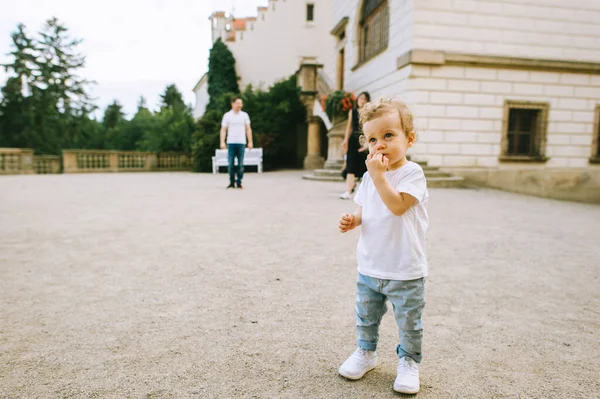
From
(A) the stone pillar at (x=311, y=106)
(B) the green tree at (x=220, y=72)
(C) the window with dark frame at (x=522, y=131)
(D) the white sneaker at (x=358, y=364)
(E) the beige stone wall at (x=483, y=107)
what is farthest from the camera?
(B) the green tree at (x=220, y=72)

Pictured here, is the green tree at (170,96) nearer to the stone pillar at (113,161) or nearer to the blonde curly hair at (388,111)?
the stone pillar at (113,161)

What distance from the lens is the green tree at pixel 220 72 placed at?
27656mm

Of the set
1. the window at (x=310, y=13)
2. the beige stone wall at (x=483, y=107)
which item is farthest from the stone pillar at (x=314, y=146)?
the window at (x=310, y=13)

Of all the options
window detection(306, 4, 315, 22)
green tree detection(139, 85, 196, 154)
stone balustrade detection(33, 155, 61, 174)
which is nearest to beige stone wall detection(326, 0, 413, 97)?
green tree detection(139, 85, 196, 154)

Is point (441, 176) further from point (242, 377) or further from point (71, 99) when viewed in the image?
point (71, 99)

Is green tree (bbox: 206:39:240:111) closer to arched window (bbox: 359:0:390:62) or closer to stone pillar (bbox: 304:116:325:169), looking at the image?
stone pillar (bbox: 304:116:325:169)

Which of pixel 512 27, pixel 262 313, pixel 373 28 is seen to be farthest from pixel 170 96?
pixel 262 313

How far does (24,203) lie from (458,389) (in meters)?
8.06

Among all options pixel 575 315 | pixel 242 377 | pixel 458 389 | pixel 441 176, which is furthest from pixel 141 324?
pixel 441 176

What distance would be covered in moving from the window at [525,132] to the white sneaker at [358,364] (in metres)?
12.1

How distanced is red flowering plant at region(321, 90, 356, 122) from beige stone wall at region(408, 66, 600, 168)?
2.92 m

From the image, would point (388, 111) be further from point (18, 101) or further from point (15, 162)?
point (18, 101)

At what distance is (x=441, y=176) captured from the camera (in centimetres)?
1169

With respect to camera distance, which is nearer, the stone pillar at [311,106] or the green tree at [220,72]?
the stone pillar at [311,106]
